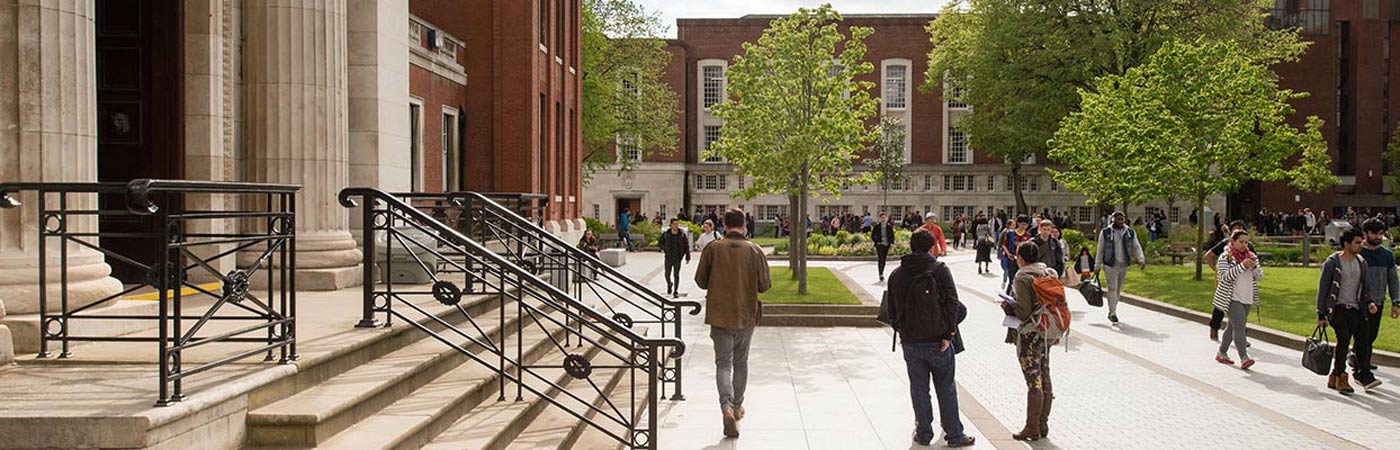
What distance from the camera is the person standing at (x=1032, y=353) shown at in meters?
8.48

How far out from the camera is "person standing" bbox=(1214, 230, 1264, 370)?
466 inches

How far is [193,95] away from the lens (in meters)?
10.3

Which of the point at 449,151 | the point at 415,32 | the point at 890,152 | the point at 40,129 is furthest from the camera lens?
the point at 890,152

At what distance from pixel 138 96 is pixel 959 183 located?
190ft

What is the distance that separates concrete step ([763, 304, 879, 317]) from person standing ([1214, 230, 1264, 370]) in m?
5.60

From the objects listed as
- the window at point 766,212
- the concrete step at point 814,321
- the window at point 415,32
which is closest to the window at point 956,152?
the window at point 766,212

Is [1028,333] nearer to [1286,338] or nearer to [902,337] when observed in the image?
[902,337]

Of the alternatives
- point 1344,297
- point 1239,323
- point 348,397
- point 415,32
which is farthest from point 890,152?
point 348,397

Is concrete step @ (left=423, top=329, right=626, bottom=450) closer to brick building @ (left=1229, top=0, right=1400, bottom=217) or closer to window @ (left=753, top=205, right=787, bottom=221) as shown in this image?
window @ (left=753, top=205, right=787, bottom=221)

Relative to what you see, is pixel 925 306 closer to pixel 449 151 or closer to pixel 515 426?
pixel 515 426

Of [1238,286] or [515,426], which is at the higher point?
[1238,286]

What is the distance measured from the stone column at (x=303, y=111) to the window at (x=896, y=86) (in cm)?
5507

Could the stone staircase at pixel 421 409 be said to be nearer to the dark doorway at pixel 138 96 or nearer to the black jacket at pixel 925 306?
the black jacket at pixel 925 306

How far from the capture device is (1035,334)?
851 cm
